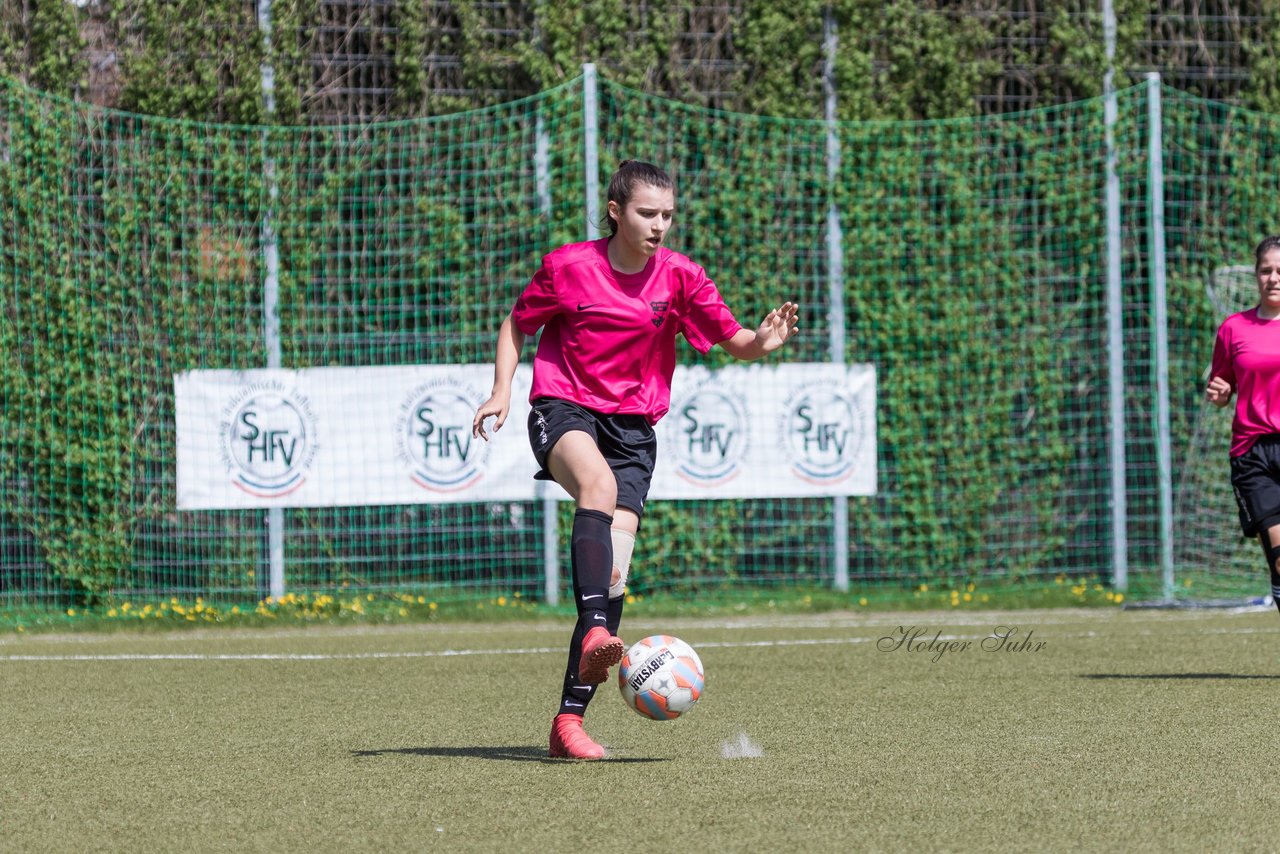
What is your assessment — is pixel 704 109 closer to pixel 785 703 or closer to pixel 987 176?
pixel 987 176

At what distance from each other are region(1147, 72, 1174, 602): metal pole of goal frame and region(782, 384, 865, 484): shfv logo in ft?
6.56

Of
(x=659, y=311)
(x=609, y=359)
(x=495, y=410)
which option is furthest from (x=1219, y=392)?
(x=495, y=410)

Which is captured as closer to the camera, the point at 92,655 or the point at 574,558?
the point at 574,558

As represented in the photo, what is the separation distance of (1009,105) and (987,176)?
0.84 m

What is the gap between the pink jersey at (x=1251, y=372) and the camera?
7090 mm

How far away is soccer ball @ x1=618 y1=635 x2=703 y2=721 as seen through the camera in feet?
15.3

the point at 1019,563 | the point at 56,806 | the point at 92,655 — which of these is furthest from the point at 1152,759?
the point at 1019,563

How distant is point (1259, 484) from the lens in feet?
23.2

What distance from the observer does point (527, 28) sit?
38.0 feet

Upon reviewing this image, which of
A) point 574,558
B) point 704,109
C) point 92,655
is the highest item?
point 704,109

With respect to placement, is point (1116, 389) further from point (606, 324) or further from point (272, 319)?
point (606, 324)

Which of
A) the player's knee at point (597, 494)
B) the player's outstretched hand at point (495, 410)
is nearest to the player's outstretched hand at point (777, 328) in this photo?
the player's knee at point (597, 494)

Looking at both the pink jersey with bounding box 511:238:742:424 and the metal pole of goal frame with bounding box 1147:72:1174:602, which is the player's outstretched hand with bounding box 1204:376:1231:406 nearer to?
the pink jersey with bounding box 511:238:742:424

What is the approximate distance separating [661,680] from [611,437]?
78 centimetres
